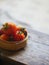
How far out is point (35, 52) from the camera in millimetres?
1132

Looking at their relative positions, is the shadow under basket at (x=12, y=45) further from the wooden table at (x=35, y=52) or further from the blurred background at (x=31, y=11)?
the blurred background at (x=31, y=11)

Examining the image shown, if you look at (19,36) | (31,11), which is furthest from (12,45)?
(31,11)

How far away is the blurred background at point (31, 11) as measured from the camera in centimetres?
233

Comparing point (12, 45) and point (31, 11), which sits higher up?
point (31, 11)

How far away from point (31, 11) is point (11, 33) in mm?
1566

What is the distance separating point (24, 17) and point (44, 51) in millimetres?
1344

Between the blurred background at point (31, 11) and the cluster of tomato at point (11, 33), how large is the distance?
105 centimetres

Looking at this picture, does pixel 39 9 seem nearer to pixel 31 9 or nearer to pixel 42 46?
pixel 31 9

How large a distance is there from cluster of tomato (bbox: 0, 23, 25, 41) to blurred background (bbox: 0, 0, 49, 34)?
1.05 metres

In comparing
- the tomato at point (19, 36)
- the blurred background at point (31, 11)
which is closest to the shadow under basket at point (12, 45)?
the tomato at point (19, 36)

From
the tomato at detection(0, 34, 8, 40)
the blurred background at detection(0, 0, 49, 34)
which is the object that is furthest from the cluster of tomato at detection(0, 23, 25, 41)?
the blurred background at detection(0, 0, 49, 34)

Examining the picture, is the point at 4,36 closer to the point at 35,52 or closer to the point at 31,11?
the point at 35,52

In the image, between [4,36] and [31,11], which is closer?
[4,36]

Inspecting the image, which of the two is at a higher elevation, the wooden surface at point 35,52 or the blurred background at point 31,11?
the blurred background at point 31,11
